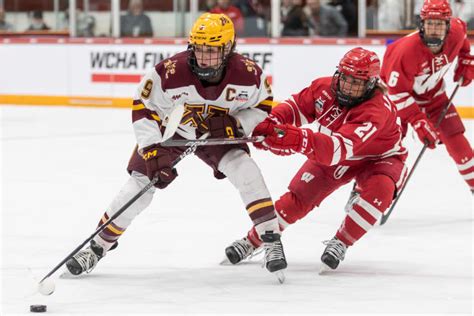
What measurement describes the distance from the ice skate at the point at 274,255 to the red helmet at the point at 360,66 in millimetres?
645

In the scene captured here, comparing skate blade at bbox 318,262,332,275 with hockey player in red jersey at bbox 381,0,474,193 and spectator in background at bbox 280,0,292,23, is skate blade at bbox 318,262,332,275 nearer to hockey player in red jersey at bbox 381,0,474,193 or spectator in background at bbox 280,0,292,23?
hockey player in red jersey at bbox 381,0,474,193

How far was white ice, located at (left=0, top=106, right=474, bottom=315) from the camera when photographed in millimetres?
3395

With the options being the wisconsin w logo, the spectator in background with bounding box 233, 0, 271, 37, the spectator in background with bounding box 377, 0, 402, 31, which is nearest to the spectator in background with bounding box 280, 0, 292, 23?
the spectator in background with bounding box 233, 0, 271, 37

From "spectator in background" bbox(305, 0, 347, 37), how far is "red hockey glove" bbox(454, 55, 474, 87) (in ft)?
13.4

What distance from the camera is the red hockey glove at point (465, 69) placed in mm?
5469

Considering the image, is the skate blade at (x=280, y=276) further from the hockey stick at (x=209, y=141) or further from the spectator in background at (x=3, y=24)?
the spectator in background at (x=3, y=24)

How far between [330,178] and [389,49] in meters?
1.50

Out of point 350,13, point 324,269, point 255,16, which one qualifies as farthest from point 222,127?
point 255,16

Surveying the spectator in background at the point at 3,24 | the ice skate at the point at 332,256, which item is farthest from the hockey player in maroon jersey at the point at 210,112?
the spectator in background at the point at 3,24

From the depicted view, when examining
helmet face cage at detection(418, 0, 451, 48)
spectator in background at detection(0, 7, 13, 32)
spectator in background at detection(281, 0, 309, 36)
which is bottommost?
spectator in background at detection(0, 7, 13, 32)

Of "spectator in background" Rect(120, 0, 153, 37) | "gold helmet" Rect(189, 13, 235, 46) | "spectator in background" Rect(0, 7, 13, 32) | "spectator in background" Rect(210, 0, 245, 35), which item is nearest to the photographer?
"gold helmet" Rect(189, 13, 235, 46)

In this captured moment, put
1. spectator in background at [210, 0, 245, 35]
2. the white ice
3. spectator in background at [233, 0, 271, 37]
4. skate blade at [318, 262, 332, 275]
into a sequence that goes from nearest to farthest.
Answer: the white ice
skate blade at [318, 262, 332, 275]
spectator in background at [233, 0, 271, 37]
spectator in background at [210, 0, 245, 35]

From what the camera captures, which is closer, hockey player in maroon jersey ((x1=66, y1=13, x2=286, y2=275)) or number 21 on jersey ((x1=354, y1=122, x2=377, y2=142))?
hockey player in maroon jersey ((x1=66, y1=13, x2=286, y2=275))

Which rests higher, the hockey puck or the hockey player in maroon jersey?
the hockey player in maroon jersey
